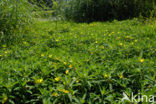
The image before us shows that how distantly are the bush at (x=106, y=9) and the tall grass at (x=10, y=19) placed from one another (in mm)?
3057

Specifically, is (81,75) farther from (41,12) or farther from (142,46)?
(41,12)

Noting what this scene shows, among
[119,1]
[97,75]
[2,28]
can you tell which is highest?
[119,1]

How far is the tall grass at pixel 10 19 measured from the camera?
260 centimetres

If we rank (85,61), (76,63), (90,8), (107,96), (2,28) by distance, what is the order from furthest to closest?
(90,8), (2,28), (85,61), (76,63), (107,96)

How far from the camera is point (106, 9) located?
17.9 ft

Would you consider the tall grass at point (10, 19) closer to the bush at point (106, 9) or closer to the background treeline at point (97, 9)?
the background treeline at point (97, 9)

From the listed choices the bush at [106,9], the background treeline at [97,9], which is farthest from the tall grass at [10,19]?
the bush at [106,9]

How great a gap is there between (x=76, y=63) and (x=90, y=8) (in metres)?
4.31

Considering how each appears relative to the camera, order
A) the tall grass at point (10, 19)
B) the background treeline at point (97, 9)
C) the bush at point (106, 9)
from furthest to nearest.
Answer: the bush at point (106, 9)
the background treeline at point (97, 9)
the tall grass at point (10, 19)

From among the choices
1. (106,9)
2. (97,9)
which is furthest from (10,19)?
(106,9)

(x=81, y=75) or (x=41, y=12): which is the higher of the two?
(x=41, y=12)

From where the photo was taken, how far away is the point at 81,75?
1334 mm

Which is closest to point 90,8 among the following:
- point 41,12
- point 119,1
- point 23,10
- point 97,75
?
point 119,1

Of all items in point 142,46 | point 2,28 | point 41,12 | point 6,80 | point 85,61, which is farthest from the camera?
point 41,12
